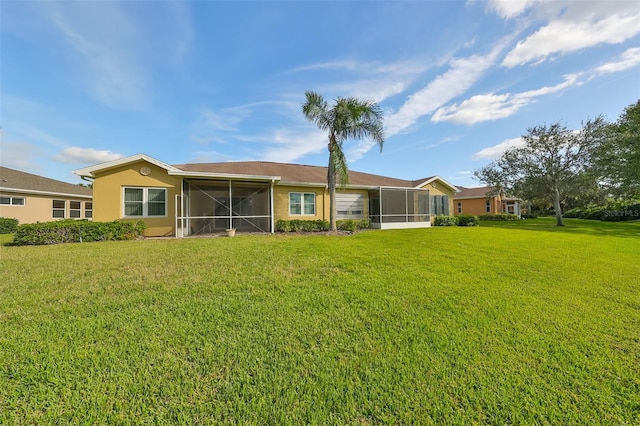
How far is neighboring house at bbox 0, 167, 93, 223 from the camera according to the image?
16.3m

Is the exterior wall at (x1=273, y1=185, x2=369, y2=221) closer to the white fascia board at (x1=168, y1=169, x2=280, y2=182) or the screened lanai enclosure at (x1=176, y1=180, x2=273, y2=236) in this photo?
the screened lanai enclosure at (x1=176, y1=180, x2=273, y2=236)

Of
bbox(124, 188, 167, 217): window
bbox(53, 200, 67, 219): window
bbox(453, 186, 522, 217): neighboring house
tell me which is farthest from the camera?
bbox(453, 186, 522, 217): neighboring house

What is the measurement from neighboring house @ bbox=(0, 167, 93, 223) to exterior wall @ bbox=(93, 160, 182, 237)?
10.6 meters

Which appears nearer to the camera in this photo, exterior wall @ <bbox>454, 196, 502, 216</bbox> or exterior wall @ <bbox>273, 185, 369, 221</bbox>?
exterior wall @ <bbox>273, 185, 369, 221</bbox>

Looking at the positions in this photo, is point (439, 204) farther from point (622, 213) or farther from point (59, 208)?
point (59, 208)

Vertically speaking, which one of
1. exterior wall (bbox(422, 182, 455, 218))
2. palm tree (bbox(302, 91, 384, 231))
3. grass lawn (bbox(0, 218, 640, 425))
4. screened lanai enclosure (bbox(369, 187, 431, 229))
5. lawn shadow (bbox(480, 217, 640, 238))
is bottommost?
grass lawn (bbox(0, 218, 640, 425))

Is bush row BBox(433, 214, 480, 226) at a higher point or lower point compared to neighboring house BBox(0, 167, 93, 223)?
lower

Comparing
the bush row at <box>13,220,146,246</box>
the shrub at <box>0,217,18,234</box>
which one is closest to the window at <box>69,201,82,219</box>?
the shrub at <box>0,217,18,234</box>

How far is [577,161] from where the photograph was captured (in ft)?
61.4

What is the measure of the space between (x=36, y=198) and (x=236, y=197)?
15.1 m

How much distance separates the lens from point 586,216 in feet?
91.7

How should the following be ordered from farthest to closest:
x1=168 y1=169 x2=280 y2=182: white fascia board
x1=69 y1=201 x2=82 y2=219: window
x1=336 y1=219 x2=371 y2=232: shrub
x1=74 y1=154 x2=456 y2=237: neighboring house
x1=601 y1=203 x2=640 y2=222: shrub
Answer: x1=601 y1=203 x2=640 y2=222: shrub
x1=69 y1=201 x2=82 y2=219: window
x1=336 y1=219 x2=371 y2=232: shrub
x1=74 y1=154 x2=456 y2=237: neighboring house
x1=168 y1=169 x2=280 y2=182: white fascia board

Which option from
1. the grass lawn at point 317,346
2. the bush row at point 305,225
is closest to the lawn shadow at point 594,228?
the bush row at point 305,225

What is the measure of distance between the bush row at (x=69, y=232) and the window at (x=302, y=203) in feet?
26.0
